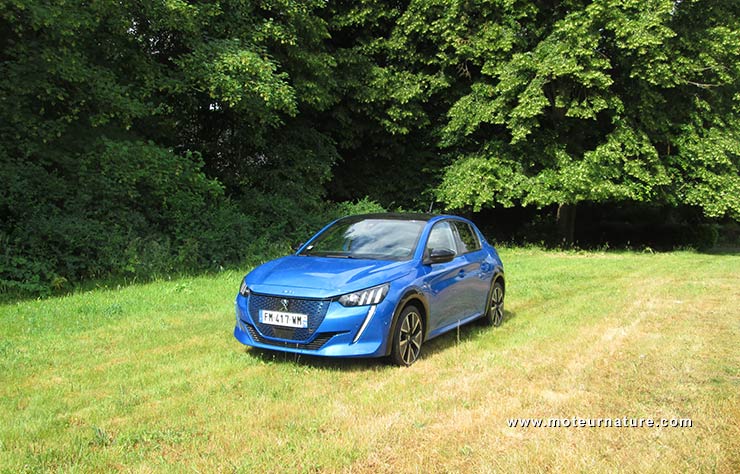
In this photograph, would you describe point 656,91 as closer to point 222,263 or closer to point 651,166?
point 651,166

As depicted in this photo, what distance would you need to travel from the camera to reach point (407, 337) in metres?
6.20

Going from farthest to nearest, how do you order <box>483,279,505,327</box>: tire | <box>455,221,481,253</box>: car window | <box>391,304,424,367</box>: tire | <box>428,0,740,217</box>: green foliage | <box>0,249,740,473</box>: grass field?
<box>428,0,740,217</box>: green foliage → <box>483,279,505,327</box>: tire → <box>455,221,481,253</box>: car window → <box>391,304,424,367</box>: tire → <box>0,249,740,473</box>: grass field

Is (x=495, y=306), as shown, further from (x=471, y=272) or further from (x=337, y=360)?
(x=337, y=360)

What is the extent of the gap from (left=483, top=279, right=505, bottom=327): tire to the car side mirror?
67.7 inches

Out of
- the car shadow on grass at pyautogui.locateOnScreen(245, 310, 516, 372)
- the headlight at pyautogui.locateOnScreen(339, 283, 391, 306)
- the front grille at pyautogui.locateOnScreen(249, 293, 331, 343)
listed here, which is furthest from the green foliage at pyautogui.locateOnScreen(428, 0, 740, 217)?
the front grille at pyautogui.locateOnScreen(249, 293, 331, 343)

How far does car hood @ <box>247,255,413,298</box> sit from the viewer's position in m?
5.89

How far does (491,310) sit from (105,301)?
20.2 feet

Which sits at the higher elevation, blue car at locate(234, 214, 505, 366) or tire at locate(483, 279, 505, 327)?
blue car at locate(234, 214, 505, 366)

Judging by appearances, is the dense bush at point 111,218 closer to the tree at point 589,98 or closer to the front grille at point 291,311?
the front grille at point 291,311

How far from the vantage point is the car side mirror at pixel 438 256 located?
669 cm

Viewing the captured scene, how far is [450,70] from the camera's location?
75.8 feet

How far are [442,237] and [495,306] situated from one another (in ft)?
5.43

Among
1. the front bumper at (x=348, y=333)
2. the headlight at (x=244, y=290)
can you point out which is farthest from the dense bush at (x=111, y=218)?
the front bumper at (x=348, y=333)

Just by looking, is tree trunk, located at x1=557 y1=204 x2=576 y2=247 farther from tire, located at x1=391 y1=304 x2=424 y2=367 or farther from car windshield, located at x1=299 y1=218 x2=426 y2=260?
tire, located at x1=391 y1=304 x2=424 y2=367
